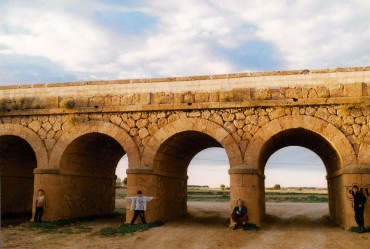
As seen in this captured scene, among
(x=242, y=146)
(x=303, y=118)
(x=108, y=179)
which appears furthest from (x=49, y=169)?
(x=303, y=118)

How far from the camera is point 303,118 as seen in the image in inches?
436

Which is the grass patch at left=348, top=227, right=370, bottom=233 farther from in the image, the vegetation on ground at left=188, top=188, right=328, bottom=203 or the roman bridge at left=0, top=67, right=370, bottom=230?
the vegetation on ground at left=188, top=188, right=328, bottom=203

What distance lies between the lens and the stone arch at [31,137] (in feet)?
41.8

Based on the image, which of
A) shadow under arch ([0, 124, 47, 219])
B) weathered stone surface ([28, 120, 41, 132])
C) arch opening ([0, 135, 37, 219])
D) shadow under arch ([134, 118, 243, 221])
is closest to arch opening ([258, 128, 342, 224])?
shadow under arch ([134, 118, 243, 221])

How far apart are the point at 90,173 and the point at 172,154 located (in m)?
3.31

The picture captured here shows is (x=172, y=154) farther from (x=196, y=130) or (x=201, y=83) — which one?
(x=201, y=83)

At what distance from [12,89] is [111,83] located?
378 cm

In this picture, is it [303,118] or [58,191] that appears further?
[58,191]

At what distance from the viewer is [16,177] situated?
15141 millimetres

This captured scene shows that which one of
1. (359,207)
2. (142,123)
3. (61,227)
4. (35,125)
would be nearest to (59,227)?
(61,227)

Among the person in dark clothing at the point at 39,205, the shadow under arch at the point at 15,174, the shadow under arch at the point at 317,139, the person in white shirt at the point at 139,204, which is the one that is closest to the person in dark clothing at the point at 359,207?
the shadow under arch at the point at 317,139

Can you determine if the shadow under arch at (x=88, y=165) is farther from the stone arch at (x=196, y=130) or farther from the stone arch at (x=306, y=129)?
the stone arch at (x=306, y=129)

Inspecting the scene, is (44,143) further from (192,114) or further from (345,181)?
(345,181)

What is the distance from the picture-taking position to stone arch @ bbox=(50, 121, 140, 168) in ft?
39.8
